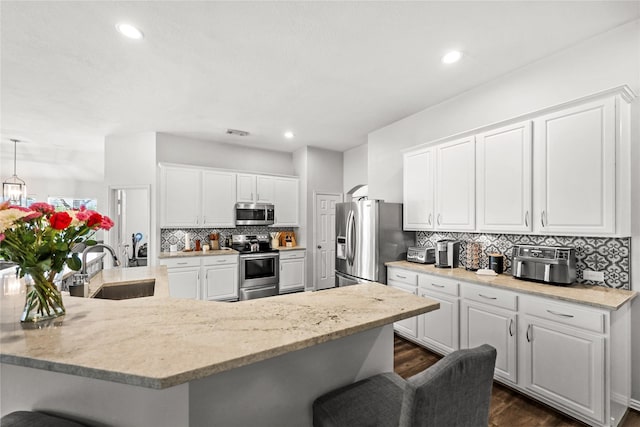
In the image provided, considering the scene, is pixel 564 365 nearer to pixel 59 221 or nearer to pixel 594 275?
pixel 594 275

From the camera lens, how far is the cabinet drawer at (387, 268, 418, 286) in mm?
3189

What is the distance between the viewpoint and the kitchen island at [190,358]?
31.5 inches

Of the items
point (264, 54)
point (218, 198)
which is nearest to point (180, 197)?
point (218, 198)

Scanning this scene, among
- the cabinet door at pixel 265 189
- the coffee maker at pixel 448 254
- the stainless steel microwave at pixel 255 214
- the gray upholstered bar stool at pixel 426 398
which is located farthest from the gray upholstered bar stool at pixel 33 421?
the cabinet door at pixel 265 189

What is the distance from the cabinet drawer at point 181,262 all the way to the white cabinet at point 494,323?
377 centimetres

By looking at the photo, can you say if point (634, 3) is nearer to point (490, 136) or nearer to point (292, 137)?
point (490, 136)

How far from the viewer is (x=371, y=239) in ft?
12.0

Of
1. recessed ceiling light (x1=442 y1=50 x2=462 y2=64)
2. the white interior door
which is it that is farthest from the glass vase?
the white interior door

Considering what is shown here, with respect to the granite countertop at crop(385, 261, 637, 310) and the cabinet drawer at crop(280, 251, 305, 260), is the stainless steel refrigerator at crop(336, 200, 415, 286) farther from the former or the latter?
the cabinet drawer at crop(280, 251, 305, 260)

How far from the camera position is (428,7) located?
76.4 inches

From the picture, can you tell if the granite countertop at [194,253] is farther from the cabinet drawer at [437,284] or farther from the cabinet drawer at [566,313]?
the cabinet drawer at [566,313]

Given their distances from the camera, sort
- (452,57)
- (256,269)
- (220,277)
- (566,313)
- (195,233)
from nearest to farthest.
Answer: (566,313) < (452,57) < (220,277) < (256,269) < (195,233)

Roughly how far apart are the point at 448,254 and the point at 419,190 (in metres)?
0.87

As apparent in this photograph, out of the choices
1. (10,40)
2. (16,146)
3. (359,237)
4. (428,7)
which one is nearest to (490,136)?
(428,7)
